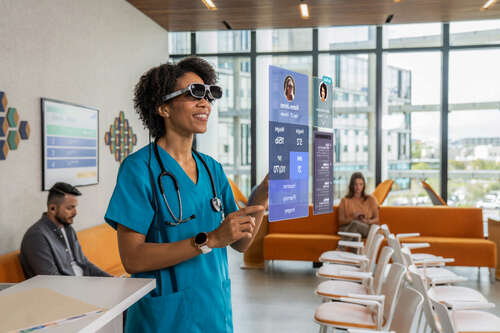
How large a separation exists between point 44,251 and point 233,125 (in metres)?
5.46

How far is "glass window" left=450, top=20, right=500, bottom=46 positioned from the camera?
7.90 metres

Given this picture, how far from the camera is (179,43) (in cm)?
863

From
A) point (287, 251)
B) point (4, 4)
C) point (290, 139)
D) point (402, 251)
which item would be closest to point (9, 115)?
point (4, 4)

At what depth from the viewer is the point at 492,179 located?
7891mm

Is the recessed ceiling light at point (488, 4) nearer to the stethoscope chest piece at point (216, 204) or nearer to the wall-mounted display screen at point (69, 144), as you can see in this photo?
Result: the wall-mounted display screen at point (69, 144)

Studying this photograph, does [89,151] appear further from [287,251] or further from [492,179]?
[492,179]

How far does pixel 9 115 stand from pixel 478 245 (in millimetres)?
5629

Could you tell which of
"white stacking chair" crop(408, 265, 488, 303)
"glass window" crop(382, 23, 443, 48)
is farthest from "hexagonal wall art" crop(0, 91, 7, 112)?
"glass window" crop(382, 23, 443, 48)

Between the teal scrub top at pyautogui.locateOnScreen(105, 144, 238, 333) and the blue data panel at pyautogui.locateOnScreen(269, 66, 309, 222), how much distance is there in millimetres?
316

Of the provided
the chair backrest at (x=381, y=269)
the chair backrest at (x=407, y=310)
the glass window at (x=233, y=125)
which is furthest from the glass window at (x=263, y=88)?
the chair backrest at (x=407, y=310)

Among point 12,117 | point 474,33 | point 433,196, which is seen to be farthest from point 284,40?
point 12,117

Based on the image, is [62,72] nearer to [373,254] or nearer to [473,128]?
[373,254]

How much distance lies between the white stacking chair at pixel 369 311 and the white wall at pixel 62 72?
2.63 metres

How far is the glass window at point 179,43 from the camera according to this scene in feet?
28.2
